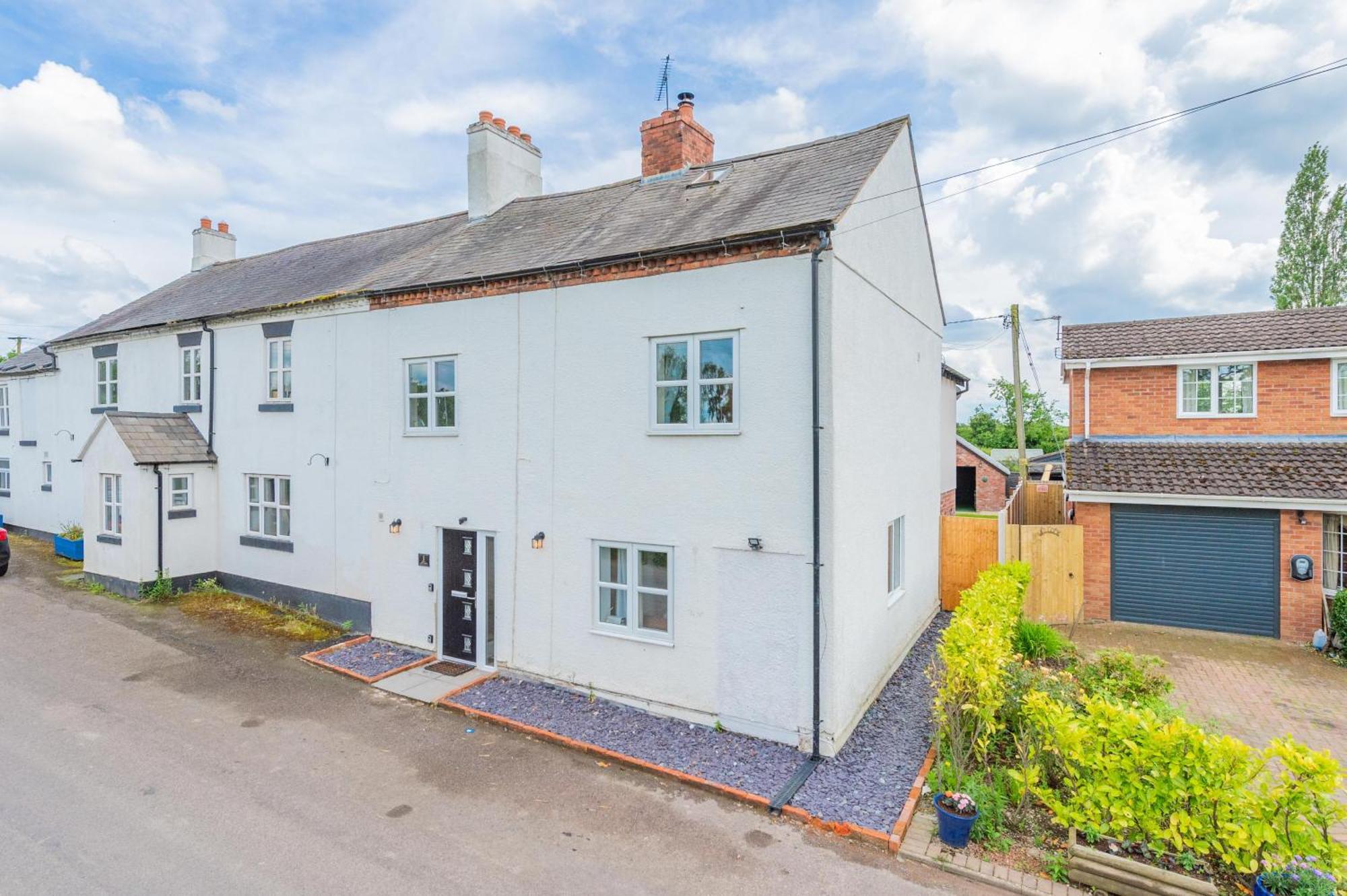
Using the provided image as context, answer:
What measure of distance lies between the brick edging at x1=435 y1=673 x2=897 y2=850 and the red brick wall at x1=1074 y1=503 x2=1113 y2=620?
10.4 m

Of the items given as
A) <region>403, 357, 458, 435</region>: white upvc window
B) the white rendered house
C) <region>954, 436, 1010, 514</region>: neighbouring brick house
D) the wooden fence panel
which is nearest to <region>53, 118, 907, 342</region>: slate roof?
the white rendered house

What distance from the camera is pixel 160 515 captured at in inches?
573

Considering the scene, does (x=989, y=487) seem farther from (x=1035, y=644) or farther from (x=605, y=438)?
(x=605, y=438)

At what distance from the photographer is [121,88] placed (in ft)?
41.1

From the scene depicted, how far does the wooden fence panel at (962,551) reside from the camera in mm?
14328

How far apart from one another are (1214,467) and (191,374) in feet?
75.4

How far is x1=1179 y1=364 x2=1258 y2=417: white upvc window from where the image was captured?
46.8 ft

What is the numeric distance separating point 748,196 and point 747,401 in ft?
11.1

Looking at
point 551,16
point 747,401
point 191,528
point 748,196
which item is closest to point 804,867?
point 747,401

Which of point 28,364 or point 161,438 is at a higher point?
point 28,364

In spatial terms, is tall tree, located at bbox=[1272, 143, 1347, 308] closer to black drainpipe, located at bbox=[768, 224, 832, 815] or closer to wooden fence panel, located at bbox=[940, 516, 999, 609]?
wooden fence panel, located at bbox=[940, 516, 999, 609]

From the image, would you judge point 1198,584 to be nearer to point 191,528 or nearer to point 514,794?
point 514,794

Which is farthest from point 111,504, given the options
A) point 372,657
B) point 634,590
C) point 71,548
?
point 634,590

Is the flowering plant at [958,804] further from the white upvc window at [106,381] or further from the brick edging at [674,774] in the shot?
the white upvc window at [106,381]
